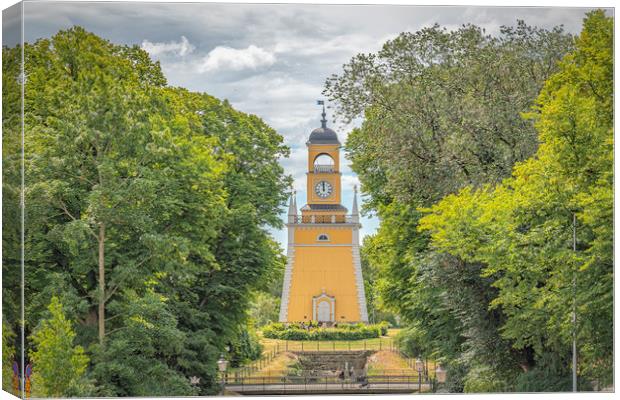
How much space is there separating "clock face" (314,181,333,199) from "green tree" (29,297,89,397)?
10.5 meters

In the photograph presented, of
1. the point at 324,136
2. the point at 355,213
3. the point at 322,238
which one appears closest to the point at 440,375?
the point at 324,136

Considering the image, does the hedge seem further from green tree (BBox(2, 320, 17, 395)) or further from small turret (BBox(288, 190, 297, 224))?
green tree (BBox(2, 320, 17, 395))

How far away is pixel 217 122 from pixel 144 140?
28.1 ft

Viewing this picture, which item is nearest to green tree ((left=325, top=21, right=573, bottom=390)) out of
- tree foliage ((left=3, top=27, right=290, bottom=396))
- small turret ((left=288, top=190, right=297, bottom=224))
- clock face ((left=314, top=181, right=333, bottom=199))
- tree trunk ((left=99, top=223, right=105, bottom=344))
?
clock face ((left=314, top=181, right=333, bottom=199))

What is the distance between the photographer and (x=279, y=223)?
38250 mm

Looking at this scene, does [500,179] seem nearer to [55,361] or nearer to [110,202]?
[110,202]

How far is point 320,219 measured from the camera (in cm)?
4469

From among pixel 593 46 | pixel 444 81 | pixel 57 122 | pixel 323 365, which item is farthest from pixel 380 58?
pixel 323 365

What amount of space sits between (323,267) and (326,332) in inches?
347

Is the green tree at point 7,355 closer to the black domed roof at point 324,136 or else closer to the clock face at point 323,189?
the black domed roof at point 324,136

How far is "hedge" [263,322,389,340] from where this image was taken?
131 ft

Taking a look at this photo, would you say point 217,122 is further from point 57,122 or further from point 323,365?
point 57,122

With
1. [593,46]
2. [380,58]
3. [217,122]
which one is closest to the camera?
[593,46]

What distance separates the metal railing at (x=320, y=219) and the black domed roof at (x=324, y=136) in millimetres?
10907
